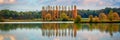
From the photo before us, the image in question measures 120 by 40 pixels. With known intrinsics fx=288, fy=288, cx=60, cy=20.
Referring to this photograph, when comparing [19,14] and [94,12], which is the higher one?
[94,12]

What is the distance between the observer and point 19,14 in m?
36.6

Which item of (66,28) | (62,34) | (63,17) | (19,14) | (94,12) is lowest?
(63,17)

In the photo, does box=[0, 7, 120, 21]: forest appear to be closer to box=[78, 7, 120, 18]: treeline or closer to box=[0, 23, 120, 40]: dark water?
box=[78, 7, 120, 18]: treeline

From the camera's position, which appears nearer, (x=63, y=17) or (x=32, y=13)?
(x=63, y=17)

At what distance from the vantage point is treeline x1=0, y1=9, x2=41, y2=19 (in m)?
36.6

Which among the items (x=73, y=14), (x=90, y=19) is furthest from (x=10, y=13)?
(x=90, y=19)

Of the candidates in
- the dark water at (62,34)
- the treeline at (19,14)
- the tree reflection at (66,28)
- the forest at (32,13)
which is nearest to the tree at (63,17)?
the forest at (32,13)

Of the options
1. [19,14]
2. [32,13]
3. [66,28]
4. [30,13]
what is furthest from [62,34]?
[32,13]

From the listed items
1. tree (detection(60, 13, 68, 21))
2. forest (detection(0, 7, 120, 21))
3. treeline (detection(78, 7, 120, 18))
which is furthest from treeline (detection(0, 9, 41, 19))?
treeline (detection(78, 7, 120, 18))

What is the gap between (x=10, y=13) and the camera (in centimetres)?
3747

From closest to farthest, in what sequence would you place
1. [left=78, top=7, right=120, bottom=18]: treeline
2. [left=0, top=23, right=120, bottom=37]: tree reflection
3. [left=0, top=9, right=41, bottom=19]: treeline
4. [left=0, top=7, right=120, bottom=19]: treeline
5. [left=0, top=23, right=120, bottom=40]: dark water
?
[left=0, top=23, right=120, bottom=40]: dark water, [left=0, top=23, right=120, bottom=37]: tree reflection, [left=78, top=7, right=120, bottom=18]: treeline, [left=0, top=7, right=120, bottom=19]: treeline, [left=0, top=9, right=41, bottom=19]: treeline

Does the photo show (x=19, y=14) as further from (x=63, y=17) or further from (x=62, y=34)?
(x=62, y=34)

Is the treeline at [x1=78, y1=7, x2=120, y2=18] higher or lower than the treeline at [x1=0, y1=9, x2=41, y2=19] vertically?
higher

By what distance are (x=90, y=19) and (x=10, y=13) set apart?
11.8 m
